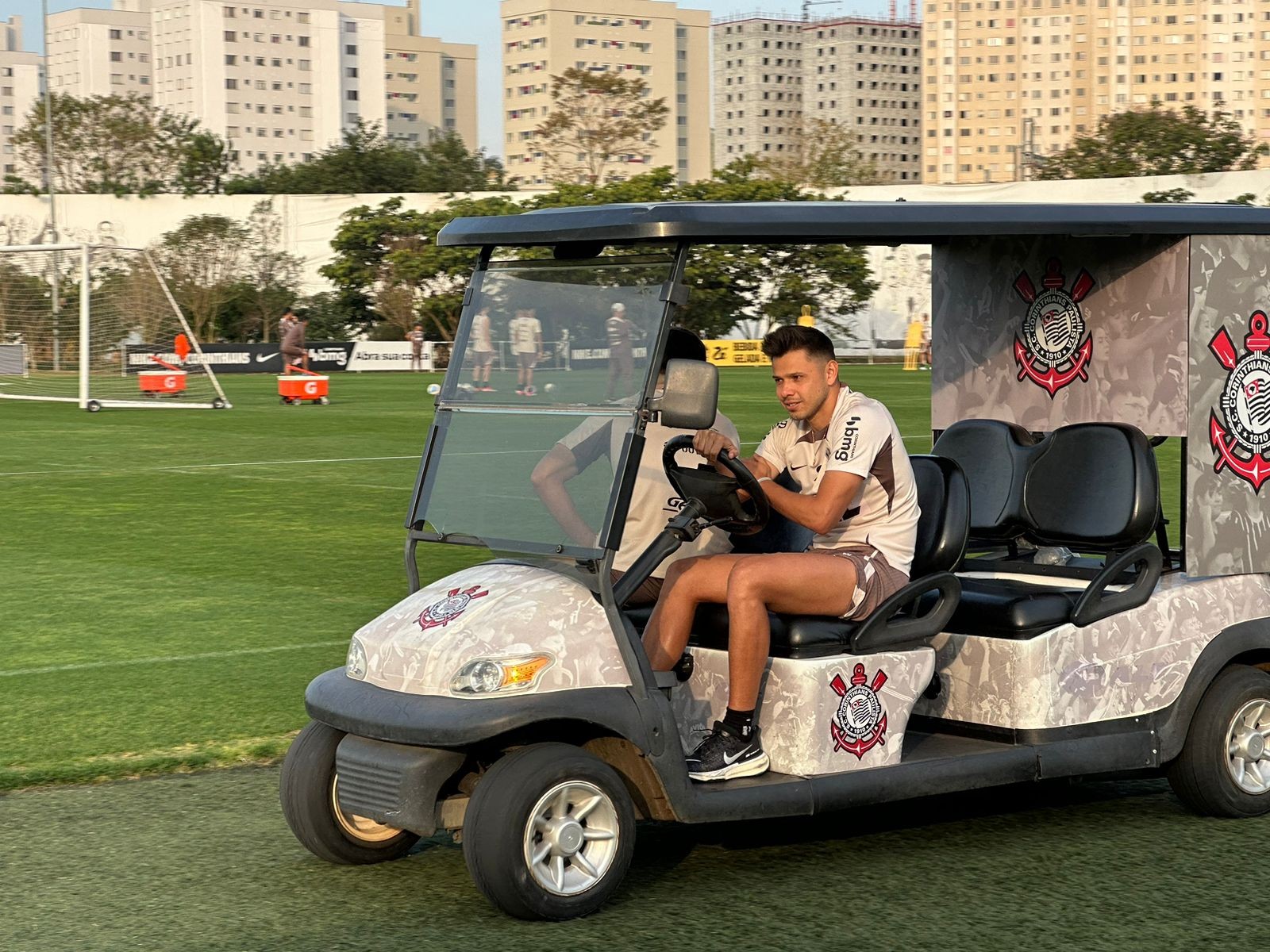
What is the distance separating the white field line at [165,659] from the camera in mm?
8438

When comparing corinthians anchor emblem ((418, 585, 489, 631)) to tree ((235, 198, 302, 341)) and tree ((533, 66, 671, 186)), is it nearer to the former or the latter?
tree ((235, 198, 302, 341))

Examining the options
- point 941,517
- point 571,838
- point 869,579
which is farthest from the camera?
point 941,517

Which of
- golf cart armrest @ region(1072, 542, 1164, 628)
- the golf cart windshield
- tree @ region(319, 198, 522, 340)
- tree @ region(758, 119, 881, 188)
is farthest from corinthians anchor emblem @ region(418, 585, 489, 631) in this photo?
tree @ region(758, 119, 881, 188)

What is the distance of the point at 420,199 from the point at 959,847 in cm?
6636

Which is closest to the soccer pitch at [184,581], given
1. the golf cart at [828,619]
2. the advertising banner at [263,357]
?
the golf cart at [828,619]

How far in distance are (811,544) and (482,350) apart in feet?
3.87

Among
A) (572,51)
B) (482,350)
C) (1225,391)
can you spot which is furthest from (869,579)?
(572,51)

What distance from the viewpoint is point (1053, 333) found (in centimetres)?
670

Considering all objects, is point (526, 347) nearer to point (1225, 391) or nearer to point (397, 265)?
point (1225, 391)

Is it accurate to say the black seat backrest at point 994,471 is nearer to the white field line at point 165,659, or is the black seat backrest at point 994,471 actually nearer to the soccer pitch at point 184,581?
the soccer pitch at point 184,581

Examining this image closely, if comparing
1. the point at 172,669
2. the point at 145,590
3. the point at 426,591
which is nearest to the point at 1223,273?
the point at 426,591

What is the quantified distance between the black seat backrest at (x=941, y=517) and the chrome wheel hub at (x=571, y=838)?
1.41 metres

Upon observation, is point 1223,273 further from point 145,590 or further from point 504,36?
point 504,36

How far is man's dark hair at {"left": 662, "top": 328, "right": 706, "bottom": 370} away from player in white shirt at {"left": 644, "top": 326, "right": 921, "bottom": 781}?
23 cm
